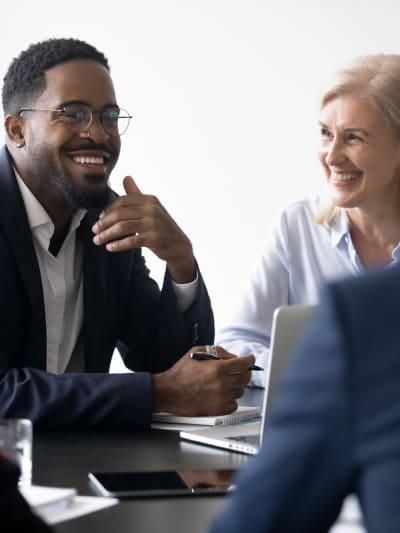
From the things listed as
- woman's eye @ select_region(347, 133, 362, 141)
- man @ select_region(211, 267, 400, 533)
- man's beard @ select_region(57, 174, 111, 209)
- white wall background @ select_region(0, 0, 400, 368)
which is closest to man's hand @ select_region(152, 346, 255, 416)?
man's beard @ select_region(57, 174, 111, 209)

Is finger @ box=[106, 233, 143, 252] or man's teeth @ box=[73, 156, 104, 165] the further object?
man's teeth @ box=[73, 156, 104, 165]

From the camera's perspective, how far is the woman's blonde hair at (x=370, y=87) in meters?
3.11

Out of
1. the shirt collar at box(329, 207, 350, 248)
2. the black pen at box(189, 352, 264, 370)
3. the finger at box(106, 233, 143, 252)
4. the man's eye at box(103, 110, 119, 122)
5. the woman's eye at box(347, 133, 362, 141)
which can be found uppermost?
the man's eye at box(103, 110, 119, 122)

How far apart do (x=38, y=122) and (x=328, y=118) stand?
1.03m

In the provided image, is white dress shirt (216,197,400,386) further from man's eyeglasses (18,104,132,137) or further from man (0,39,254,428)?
man's eyeglasses (18,104,132,137)

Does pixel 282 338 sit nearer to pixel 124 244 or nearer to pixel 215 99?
pixel 124 244

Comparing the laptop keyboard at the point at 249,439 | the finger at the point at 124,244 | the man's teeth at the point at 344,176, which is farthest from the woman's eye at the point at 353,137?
the laptop keyboard at the point at 249,439

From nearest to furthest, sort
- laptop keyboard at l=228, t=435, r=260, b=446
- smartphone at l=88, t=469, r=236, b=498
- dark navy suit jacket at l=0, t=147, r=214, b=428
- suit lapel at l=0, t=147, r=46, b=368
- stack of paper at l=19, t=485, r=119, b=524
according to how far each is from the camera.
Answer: stack of paper at l=19, t=485, r=119, b=524, smartphone at l=88, t=469, r=236, b=498, laptop keyboard at l=228, t=435, r=260, b=446, dark navy suit jacket at l=0, t=147, r=214, b=428, suit lapel at l=0, t=147, r=46, b=368

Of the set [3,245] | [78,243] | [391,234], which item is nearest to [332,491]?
[3,245]

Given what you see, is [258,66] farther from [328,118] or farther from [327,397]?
[327,397]

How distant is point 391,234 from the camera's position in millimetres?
A: 3109

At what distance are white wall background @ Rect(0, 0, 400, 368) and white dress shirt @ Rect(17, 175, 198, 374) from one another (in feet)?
7.96

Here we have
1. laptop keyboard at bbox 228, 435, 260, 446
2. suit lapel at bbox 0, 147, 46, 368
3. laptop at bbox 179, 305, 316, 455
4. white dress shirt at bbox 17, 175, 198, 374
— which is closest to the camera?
laptop at bbox 179, 305, 316, 455

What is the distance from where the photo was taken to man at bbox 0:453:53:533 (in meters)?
0.78
